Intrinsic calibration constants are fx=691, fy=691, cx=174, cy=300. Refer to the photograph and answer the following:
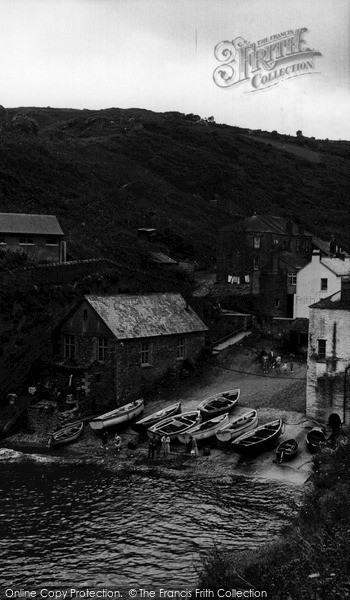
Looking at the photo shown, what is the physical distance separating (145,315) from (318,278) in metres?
16.3

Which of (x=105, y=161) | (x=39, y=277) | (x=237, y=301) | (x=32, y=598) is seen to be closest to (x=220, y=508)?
(x=32, y=598)

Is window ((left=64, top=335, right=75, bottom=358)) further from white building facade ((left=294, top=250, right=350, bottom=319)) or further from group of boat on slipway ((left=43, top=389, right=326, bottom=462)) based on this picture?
white building facade ((left=294, top=250, right=350, bottom=319))

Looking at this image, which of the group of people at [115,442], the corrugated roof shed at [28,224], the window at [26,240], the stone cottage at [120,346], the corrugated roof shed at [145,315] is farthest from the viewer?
the window at [26,240]

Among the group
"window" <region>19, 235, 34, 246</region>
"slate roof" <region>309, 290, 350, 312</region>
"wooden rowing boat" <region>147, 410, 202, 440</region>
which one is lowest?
"wooden rowing boat" <region>147, 410, 202, 440</region>

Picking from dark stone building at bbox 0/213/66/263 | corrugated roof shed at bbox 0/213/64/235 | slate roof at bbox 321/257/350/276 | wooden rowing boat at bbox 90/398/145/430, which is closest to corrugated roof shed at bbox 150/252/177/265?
dark stone building at bbox 0/213/66/263

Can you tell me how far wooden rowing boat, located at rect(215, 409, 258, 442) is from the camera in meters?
37.3

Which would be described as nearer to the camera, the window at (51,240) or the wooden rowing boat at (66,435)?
the wooden rowing boat at (66,435)

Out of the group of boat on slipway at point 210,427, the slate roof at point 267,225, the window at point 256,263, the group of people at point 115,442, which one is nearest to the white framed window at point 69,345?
the group of boat on slipway at point 210,427

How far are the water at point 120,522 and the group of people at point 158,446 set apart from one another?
2.51 m

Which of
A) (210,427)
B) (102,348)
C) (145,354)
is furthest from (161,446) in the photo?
(145,354)

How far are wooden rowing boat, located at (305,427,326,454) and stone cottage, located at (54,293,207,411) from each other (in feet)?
45.2

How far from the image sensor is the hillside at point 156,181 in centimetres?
9294

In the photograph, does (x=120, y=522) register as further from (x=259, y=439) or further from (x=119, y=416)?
(x=119, y=416)

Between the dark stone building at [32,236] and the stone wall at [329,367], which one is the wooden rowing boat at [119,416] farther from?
the dark stone building at [32,236]
